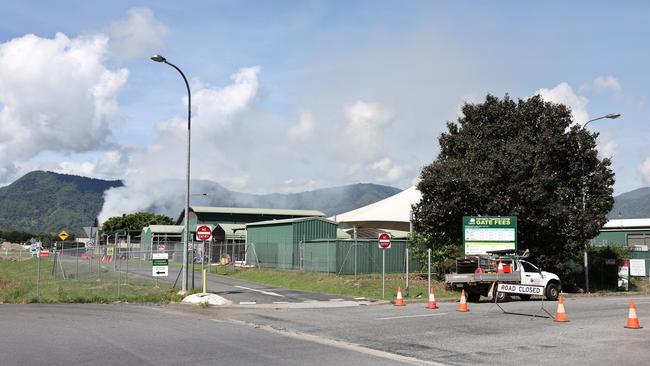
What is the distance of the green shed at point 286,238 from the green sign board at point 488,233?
541 inches

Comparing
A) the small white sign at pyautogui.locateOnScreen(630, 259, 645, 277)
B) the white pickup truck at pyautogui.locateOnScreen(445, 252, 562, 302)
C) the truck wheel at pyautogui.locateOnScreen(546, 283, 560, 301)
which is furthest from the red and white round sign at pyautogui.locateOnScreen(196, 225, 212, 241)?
the small white sign at pyautogui.locateOnScreen(630, 259, 645, 277)

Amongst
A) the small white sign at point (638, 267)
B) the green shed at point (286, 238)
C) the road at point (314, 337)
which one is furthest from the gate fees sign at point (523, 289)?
the green shed at point (286, 238)

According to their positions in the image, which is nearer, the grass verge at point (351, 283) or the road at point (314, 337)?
the road at point (314, 337)

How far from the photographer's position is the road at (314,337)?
33.4 ft

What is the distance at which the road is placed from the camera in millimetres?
10188

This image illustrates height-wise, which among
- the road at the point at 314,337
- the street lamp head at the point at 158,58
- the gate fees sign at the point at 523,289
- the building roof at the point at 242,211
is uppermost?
the street lamp head at the point at 158,58

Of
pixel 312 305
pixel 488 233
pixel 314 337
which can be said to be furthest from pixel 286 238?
pixel 314 337

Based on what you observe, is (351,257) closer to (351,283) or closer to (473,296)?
(351,283)

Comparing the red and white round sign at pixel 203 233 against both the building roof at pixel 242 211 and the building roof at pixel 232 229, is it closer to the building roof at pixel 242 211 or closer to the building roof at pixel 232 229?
the building roof at pixel 232 229

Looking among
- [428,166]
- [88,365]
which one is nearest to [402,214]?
[428,166]

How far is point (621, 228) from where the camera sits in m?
60.6

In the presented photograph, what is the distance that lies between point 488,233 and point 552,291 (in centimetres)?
459

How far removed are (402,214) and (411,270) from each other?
1203 inches

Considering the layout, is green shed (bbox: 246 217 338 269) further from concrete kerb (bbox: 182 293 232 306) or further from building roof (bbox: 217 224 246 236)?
building roof (bbox: 217 224 246 236)
